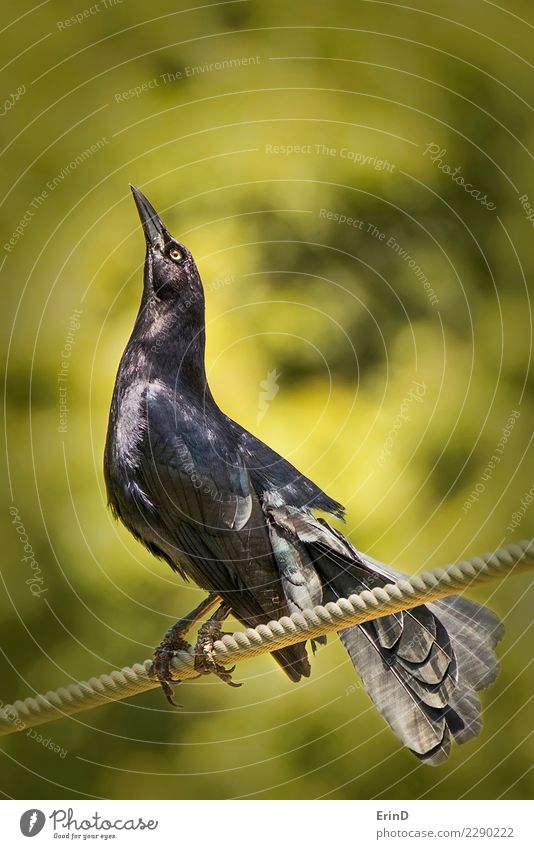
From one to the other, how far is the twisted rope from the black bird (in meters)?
0.26

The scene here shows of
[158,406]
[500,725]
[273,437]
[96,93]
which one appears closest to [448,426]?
[273,437]

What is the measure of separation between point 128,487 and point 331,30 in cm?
293

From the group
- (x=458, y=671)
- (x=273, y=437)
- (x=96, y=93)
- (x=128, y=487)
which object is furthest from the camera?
(x=96, y=93)

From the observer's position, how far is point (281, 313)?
5188mm

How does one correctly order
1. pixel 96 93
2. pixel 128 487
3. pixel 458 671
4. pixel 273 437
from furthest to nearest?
pixel 96 93 < pixel 273 437 < pixel 128 487 < pixel 458 671

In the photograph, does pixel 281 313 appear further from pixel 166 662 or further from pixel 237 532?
pixel 166 662

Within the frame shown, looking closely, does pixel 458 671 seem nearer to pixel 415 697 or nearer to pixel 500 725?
pixel 415 697

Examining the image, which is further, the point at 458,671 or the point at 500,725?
the point at 500,725

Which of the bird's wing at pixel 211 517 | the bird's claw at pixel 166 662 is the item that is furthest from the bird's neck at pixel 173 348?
the bird's claw at pixel 166 662

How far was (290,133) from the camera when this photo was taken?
5344 millimetres
